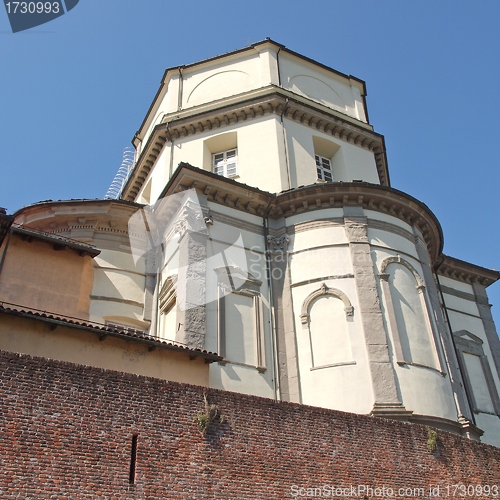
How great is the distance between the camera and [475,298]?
86.9 ft

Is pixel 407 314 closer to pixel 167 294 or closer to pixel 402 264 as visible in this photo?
pixel 402 264

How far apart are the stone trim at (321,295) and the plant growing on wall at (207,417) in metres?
7.96

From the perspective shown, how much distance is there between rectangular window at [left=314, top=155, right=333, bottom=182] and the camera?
964 inches

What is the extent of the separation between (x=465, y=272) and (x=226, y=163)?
12.3 meters

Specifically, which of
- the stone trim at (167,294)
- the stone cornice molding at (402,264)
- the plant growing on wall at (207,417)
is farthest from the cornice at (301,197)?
the plant growing on wall at (207,417)

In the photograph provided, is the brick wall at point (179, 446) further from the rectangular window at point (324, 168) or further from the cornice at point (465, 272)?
the cornice at point (465, 272)

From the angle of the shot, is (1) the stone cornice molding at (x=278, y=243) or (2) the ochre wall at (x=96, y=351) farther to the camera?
(1) the stone cornice molding at (x=278, y=243)

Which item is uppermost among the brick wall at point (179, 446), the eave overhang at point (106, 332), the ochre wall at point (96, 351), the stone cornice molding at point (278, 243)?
the stone cornice molding at point (278, 243)

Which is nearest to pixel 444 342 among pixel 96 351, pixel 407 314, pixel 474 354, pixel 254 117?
pixel 407 314

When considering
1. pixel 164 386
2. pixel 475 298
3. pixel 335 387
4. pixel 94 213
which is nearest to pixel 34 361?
pixel 164 386

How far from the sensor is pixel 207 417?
35.2ft

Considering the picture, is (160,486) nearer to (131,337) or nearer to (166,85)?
(131,337)

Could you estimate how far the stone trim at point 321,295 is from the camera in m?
18.5

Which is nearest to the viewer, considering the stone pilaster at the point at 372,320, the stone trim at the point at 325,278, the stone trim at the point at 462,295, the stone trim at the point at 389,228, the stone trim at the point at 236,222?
the stone pilaster at the point at 372,320
